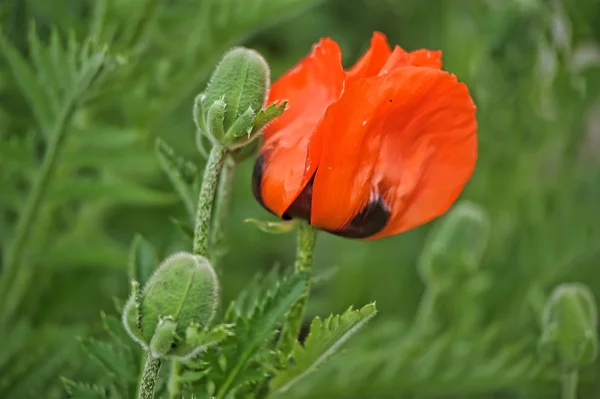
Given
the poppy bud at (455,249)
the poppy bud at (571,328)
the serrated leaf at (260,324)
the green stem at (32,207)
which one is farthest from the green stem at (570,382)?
the green stem at (32,207)

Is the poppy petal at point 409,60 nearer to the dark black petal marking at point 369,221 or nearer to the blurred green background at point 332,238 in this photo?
the dark black petal marking at point 369,221

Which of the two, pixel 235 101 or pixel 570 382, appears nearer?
pixel 235 101

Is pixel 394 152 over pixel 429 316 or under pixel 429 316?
over

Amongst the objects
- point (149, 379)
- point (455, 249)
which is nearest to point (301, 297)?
point (149, 379)

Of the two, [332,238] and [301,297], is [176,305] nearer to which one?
[301,297]

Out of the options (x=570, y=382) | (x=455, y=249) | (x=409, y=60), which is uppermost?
(x=409, y=60)

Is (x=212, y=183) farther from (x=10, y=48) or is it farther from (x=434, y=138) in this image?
(x=10, y=48)

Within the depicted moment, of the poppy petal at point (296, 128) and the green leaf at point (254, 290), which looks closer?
the poppy petal at point (296, 128)
